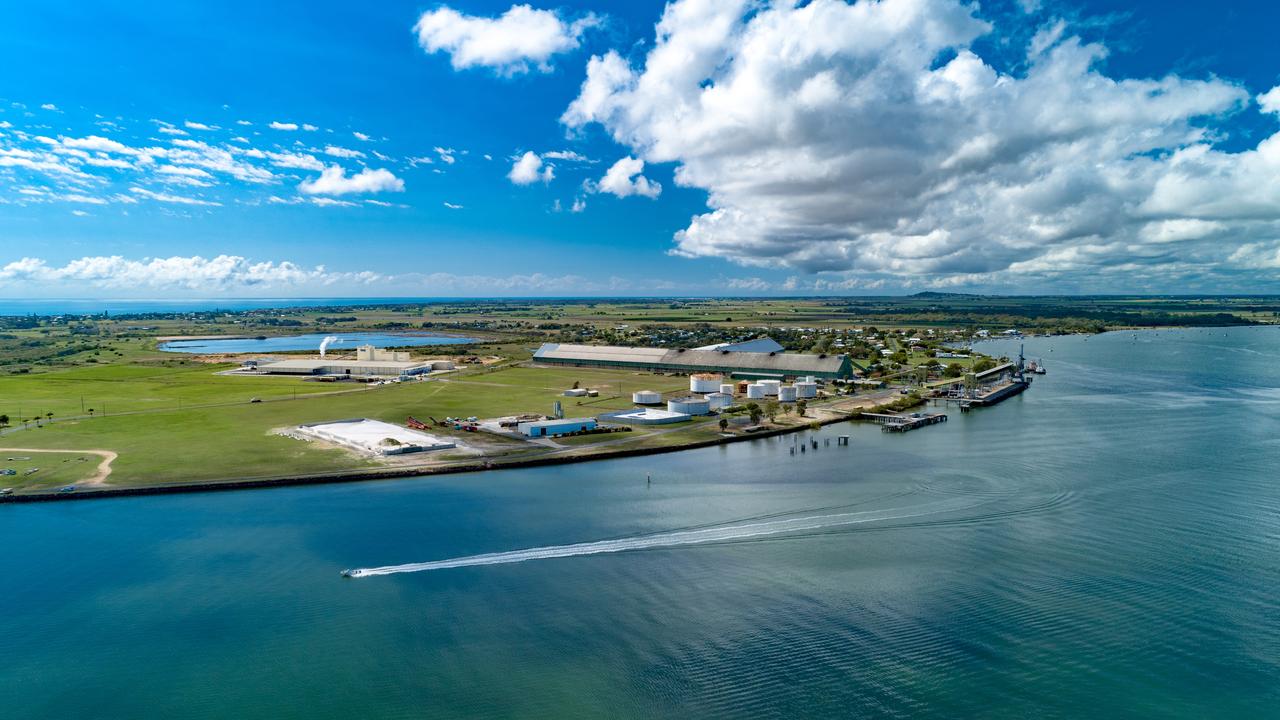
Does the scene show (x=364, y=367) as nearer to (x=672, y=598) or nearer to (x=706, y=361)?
(x=706, y=361)

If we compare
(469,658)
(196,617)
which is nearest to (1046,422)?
(469,658)

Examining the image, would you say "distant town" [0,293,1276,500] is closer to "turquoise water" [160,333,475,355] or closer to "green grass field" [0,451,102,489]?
"green grass field" [0,451,102,489]

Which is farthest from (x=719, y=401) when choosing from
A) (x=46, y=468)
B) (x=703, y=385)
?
→ (x=46, y=468)

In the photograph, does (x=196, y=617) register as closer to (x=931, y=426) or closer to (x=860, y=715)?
(x=860, y=715)

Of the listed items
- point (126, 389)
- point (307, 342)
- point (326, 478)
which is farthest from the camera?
point (307, 342)

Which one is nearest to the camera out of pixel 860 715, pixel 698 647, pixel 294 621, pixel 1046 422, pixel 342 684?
pixel 860 715
